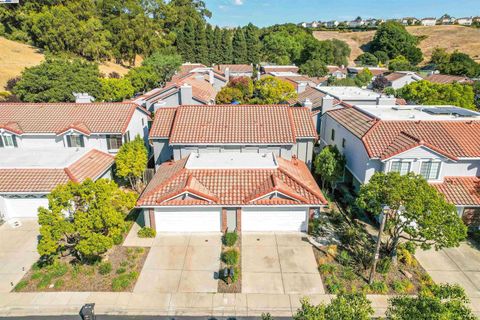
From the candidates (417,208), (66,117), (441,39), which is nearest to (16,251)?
(66,117)

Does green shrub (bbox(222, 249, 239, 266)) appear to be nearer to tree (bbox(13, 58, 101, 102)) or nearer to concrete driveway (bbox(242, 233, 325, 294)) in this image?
concrete driveway (bbox(242, 233, 325, 294))

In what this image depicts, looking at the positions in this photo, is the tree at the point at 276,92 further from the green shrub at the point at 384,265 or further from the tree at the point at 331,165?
the green shrub at the point at 384,265

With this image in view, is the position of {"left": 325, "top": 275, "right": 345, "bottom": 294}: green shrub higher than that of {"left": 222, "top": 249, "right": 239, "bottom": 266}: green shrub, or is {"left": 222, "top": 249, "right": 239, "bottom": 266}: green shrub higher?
{"left": 222, "top": 249, "right": 239, "bottom": 266}: green shrub

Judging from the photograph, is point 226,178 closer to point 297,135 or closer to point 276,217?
point 276,217

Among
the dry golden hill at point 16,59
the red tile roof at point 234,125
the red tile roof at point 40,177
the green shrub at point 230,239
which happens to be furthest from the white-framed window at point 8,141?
the dry golden hill at point 16,59

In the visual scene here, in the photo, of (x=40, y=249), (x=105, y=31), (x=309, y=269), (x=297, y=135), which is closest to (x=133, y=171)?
(x=40, y=249)

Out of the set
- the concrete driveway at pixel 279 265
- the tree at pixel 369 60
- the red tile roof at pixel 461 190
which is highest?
the tree at pixel 369 60

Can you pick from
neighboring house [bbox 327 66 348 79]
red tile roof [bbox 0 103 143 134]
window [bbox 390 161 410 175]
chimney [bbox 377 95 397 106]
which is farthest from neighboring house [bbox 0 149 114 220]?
neighboring house [bbox 327 66 348 79]

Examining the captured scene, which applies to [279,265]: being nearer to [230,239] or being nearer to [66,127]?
[230,239]
